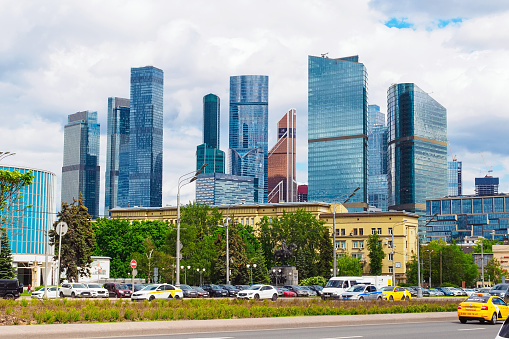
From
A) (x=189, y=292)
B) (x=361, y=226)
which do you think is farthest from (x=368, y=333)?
(x=361, y=226)

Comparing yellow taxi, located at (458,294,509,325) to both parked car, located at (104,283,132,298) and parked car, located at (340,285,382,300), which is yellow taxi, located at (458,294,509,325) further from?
parked car, located at (104,283,132,298)

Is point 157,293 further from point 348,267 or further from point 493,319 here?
point 348,267

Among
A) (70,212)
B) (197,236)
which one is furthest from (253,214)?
(70,212)

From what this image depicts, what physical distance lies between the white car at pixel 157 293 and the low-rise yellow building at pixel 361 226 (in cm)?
8752

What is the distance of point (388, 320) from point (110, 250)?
292 feet

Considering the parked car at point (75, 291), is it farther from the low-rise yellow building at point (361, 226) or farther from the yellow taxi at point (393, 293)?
the low-rise yellow building at point (361, 226)

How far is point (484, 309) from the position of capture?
32.5m

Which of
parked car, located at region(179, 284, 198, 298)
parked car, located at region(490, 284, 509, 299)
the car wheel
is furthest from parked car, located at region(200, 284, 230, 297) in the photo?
the car wheel

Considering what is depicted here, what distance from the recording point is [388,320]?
111 feet

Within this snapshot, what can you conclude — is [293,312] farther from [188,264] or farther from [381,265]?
[381,265]

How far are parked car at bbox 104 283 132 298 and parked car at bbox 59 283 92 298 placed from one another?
123 inches

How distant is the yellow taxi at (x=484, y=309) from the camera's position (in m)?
32.5

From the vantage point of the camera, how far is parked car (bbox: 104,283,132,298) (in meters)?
64.8

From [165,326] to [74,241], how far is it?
6086 centimetres
